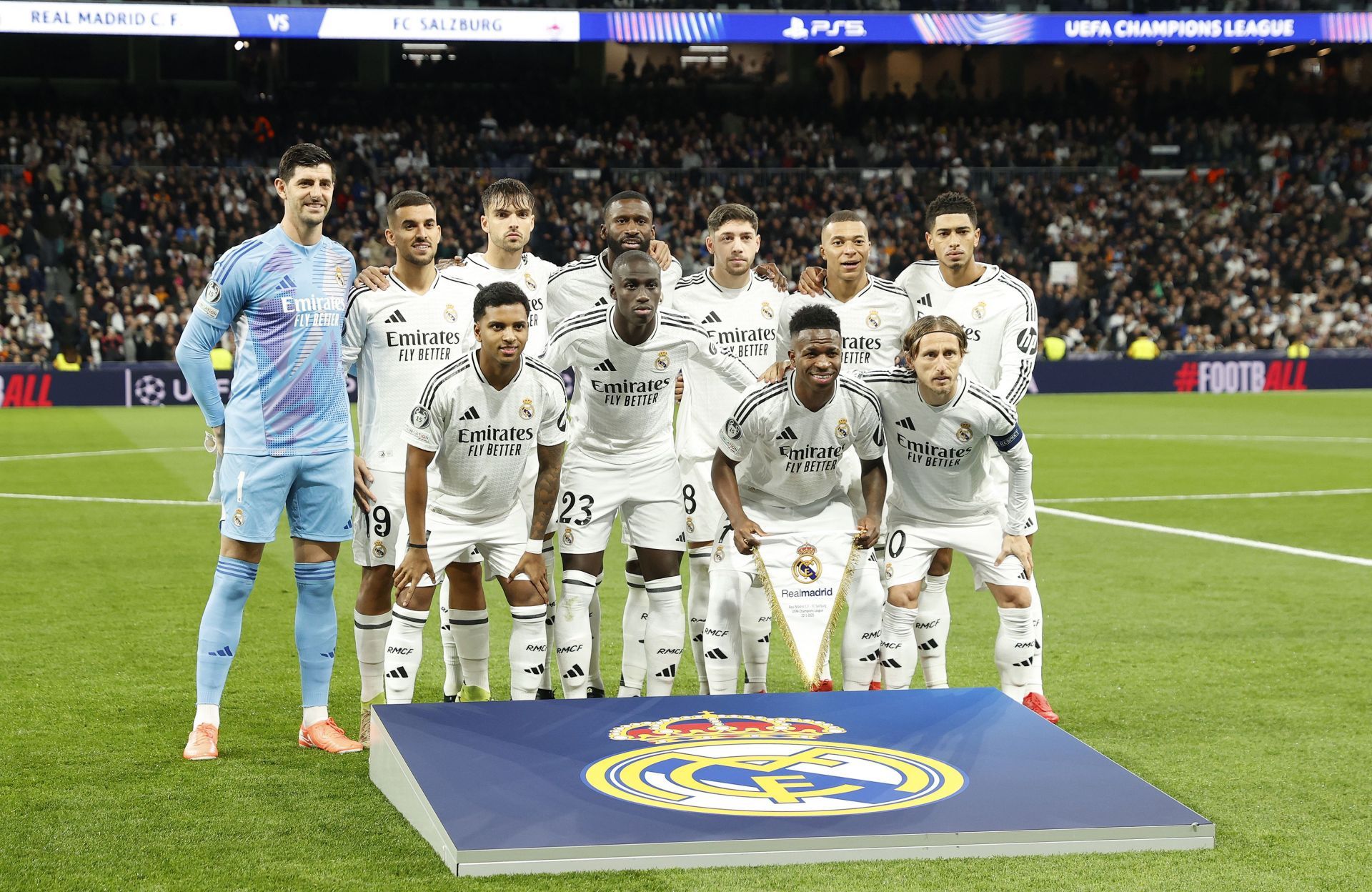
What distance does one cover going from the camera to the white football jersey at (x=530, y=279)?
23.2 ft

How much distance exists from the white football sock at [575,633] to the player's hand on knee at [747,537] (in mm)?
718

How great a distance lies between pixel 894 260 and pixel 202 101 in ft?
53.4

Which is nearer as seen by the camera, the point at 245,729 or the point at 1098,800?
the point at 1098,800

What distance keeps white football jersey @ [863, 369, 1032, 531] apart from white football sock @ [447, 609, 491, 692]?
6.36 ft

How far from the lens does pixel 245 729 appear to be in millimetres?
6586

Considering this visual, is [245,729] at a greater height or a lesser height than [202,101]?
lesser

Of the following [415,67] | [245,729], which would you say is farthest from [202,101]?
[245,729]

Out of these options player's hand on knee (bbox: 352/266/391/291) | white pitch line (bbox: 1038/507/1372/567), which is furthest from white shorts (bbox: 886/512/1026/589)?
white pitch line (bbox: 1038/507/1372/567)

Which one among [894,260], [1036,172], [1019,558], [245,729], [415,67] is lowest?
[245,729]

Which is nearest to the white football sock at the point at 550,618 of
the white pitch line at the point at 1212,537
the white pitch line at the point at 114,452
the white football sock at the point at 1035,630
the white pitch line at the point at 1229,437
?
the white football sock at the point at 1035,630

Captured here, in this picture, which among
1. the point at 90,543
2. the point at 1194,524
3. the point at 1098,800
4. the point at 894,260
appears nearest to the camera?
the point at 1098,800

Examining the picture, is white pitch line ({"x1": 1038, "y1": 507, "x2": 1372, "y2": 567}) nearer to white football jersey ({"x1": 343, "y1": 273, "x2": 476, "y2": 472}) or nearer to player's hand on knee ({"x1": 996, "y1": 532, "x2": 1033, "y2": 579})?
player's hand on knee ({"x1": 996, "y1": 532, "x2": 1033, "y2": 579})

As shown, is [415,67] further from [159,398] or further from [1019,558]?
[1019,558]

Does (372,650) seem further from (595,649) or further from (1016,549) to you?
(1016,549)
